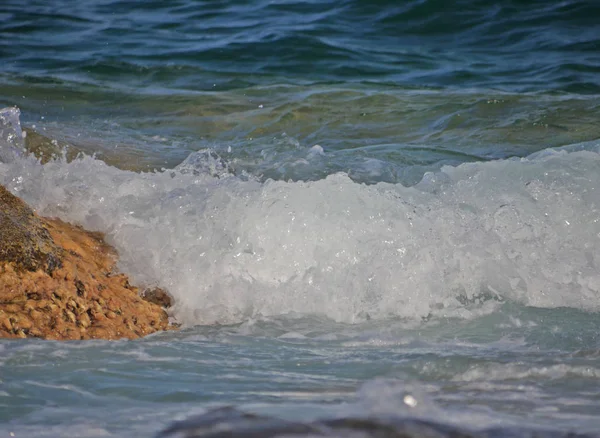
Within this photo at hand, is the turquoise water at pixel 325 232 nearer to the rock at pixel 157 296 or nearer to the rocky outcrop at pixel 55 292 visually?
the rock at pixel 157 296

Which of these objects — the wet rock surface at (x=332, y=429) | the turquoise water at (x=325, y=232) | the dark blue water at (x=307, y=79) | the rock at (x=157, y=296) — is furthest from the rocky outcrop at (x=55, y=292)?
the dark blue water at (x=307, y=79)

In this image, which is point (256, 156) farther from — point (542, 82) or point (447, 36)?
point (447, 36)

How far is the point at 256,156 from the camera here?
235 inches

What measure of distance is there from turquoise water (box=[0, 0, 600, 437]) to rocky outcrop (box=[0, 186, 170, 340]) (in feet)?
0.62

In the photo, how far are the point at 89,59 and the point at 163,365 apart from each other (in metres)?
6.96

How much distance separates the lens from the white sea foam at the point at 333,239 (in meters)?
3.79

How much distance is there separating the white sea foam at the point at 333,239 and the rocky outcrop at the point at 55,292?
0.84 feet

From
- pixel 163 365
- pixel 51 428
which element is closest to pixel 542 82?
pixel 163 365

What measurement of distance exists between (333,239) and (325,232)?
2.1 inches

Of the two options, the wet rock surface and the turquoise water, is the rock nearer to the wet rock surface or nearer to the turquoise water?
the turquoise water

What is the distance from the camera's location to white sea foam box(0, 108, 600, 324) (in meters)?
3.79

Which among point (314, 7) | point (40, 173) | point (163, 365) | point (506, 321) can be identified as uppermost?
point (314, 7)

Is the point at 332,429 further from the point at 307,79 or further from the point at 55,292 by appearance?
the point at 307,79

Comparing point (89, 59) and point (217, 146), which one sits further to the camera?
point (89, 59)
